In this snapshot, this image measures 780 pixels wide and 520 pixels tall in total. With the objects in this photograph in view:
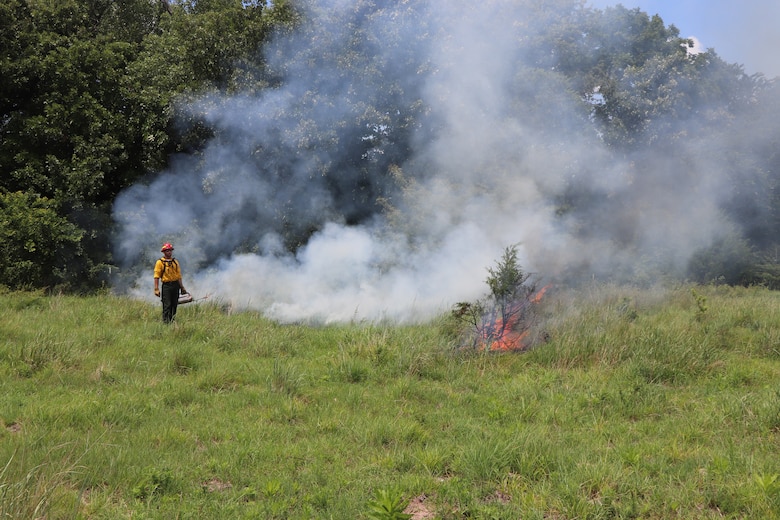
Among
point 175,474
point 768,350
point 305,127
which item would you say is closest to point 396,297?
point 305,127

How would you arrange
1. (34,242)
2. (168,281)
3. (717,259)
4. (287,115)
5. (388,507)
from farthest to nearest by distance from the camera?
(717,259) → (287,115) → (34,242) → (168,281) → (388,507)

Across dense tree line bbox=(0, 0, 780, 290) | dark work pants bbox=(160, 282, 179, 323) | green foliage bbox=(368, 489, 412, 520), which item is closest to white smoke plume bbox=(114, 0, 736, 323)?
dense tree line bbox=(0, 0, 780, 290)

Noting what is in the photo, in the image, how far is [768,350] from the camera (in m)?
6.89

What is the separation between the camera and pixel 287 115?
12.0 metres

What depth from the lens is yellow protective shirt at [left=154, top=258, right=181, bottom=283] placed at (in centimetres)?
852

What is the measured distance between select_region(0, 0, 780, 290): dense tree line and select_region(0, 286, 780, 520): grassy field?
5.28 metres

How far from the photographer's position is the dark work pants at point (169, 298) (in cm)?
852

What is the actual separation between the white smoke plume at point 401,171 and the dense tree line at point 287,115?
0.33 feet

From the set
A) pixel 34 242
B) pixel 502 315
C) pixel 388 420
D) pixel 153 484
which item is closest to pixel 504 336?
pixel 502 315

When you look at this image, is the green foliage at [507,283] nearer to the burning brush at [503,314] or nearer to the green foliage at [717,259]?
the burning brush at [503,314]

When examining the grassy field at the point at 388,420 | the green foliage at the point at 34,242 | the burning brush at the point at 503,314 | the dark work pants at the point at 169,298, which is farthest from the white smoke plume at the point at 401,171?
the grassy field at the point at 388,420

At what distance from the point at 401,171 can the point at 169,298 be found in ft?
19.5

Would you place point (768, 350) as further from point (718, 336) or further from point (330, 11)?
point (330, 11)

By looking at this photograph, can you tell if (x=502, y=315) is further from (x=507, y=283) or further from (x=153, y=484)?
(x=153, y=484)
